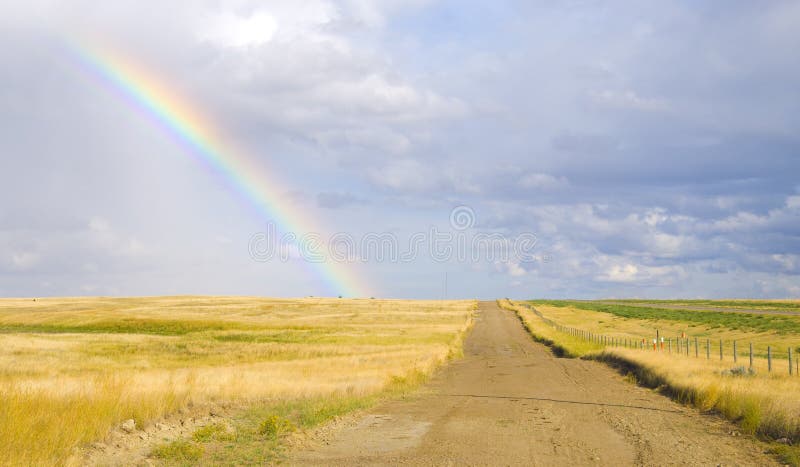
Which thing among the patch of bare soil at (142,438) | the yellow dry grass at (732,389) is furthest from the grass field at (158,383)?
the yellow dry grass at (732,389)

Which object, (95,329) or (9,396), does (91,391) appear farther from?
(95,329)

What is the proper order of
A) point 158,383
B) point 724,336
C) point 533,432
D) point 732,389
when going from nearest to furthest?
point 533,432, point 732,389, point 158,383, point 724,336

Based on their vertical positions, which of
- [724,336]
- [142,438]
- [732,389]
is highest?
[732,389]

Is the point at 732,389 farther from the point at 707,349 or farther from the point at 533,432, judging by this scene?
the point at 707,349

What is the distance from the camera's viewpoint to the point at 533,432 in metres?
14.1

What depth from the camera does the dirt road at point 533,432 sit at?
11469mm

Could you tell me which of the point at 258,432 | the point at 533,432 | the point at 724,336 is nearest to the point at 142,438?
the point at 258,432

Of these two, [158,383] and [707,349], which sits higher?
[158,383]

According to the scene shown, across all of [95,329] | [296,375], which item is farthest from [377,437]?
[95,329]

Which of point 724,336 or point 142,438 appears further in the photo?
point 724,336

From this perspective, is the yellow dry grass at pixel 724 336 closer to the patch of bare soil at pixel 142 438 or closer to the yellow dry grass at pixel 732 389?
the yellow dry grass at pixel 732 389

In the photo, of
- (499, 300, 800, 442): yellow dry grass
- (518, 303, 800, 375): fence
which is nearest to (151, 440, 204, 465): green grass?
(499, 300, 800, 442): yellow dry grass

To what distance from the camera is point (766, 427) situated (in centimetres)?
1380

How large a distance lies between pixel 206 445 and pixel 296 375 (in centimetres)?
1454
